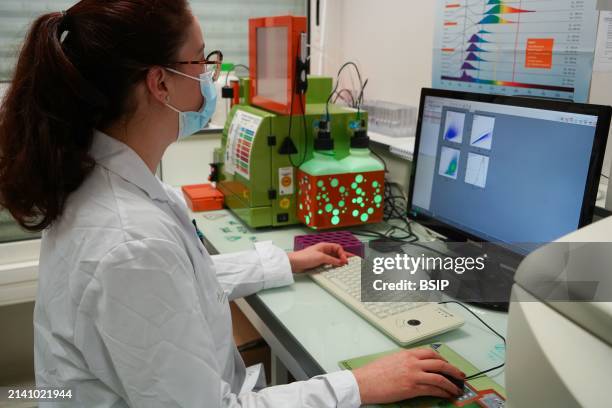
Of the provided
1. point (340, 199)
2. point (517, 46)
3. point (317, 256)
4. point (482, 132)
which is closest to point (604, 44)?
point (517, 46)

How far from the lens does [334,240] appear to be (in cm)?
154

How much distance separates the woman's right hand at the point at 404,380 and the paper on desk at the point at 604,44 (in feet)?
3.20

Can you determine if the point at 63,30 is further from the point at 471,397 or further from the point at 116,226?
the point at 471,397

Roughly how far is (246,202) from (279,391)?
0.86 meters

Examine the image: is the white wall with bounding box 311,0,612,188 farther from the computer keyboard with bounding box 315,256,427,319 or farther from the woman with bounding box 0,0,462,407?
the woman with bounding box 0,0,462,407

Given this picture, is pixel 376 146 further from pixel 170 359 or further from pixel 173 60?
pixel 170 359

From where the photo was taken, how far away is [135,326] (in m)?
0.75

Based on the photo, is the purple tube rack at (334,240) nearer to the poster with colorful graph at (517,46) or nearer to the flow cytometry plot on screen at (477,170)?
the flow cytometry plot on screen at (477,170)

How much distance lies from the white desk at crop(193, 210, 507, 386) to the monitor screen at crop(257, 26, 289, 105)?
65 centimetres

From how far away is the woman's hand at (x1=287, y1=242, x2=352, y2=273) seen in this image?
138 cm

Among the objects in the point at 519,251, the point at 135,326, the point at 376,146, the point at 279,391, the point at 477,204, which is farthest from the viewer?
the point at 376,146

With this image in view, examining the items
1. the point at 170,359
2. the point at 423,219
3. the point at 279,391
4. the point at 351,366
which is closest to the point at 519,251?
the point at 423,219

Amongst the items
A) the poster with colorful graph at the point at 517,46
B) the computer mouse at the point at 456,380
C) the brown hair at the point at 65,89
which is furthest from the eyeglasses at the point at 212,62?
the poster with colorful graph at the point at 517,46

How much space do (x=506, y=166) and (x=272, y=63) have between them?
2.85 ft
